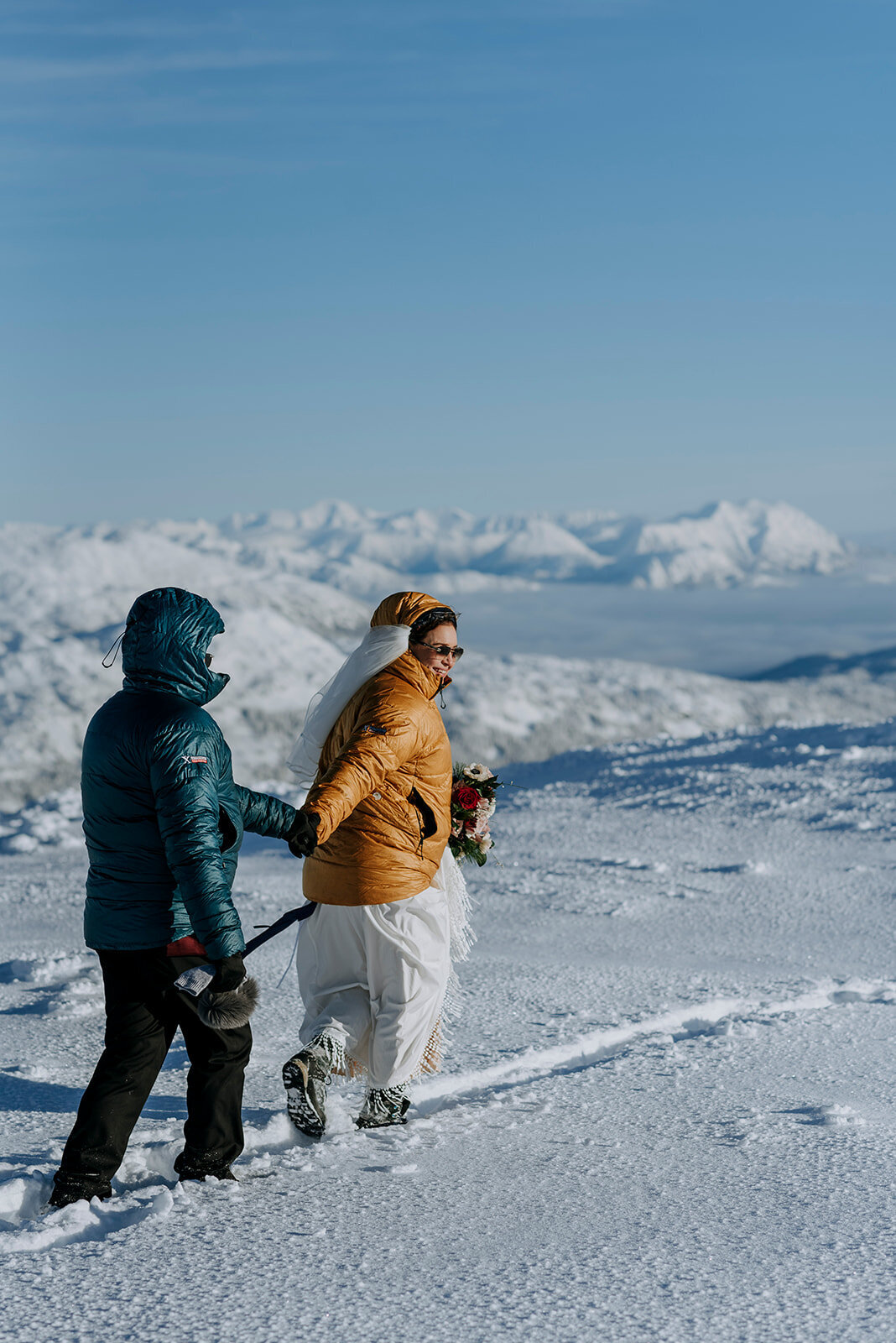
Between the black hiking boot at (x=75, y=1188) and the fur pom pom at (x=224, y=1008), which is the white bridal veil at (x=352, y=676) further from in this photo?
the black hiking boot at (x=75, y=1188)

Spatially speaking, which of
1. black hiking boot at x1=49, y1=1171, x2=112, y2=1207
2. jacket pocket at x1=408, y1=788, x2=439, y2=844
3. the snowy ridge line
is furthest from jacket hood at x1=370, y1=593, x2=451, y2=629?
black hiking boot at x1=49, y1=1171, x2=112, y2=1207

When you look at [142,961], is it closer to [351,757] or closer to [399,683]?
[351,757]

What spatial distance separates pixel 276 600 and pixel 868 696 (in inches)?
3292

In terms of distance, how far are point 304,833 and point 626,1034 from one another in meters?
1.80

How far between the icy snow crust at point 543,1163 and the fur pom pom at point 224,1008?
410 millimetres

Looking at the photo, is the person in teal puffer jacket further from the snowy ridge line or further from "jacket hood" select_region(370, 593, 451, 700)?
the snowy ridge line

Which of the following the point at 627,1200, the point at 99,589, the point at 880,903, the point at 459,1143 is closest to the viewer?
the point at 627,1200

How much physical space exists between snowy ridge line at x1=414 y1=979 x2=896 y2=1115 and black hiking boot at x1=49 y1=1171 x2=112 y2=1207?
3.55 ft

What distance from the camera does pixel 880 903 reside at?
6312 millimetres

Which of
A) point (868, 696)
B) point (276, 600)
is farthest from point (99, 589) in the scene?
point (868, 696)

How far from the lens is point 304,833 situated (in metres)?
3.01

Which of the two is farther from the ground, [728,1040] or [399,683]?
[399,683]

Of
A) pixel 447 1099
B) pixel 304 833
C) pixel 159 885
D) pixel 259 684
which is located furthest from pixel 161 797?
pixel 259 684

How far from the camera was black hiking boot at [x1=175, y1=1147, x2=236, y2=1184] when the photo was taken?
2.79 meters
